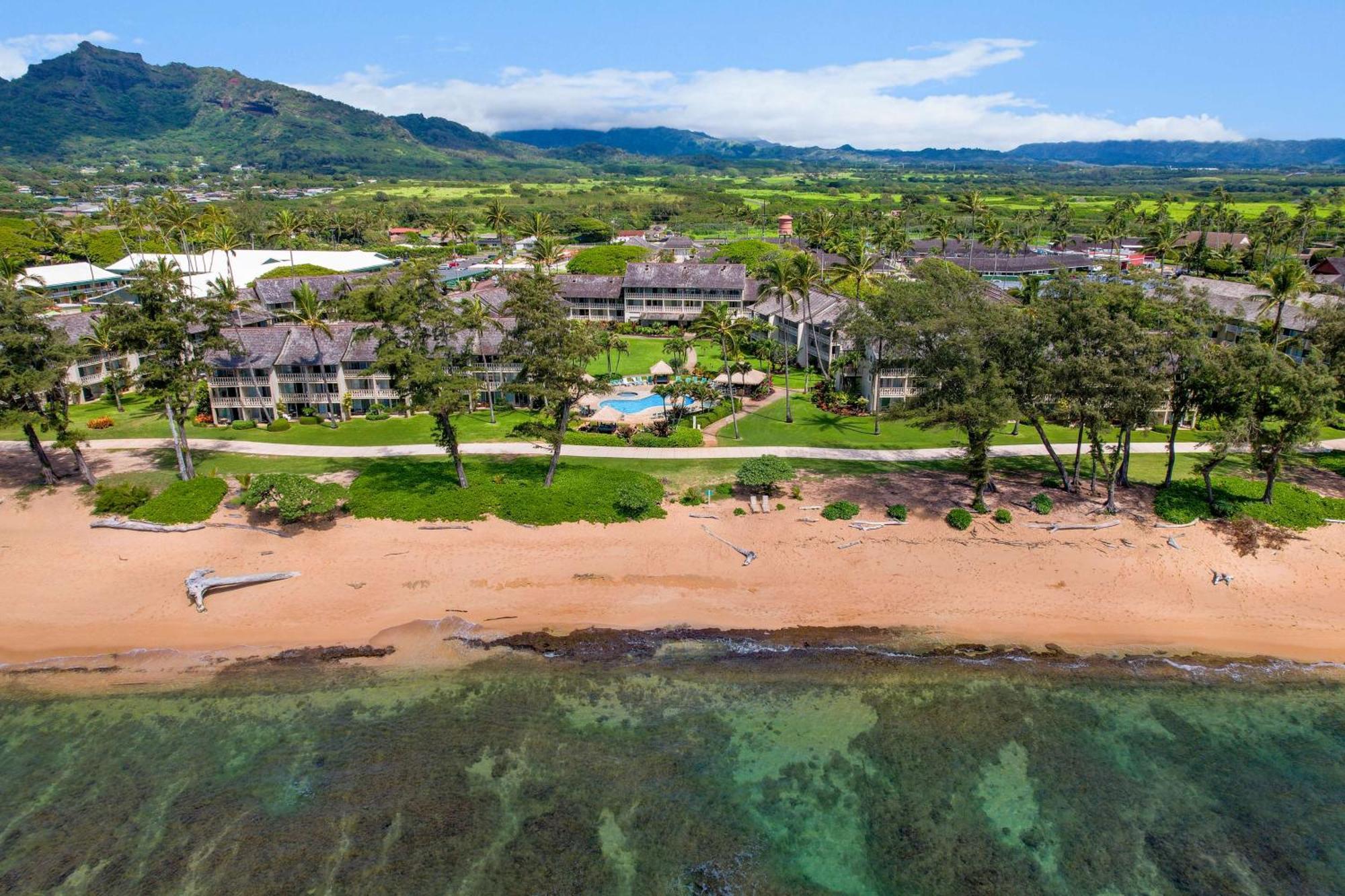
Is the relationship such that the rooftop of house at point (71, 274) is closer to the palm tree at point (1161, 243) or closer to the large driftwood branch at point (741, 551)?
the large driftwood branch at point (741, 551)

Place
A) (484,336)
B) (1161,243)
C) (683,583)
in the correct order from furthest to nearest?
1. (1161,243)
2. (484,336)
3. (683,583)

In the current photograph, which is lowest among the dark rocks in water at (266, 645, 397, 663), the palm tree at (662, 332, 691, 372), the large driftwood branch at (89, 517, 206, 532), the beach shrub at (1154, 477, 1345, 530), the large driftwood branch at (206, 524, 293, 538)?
the dark rocks in water at (266, 645, 397, 663)

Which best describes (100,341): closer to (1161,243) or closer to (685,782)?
(685,782)

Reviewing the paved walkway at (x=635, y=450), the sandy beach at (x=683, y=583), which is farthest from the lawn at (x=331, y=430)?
the sandy beach at (x=683, y=583)

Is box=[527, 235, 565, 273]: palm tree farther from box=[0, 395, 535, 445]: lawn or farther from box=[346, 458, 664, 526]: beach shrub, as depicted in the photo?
box=[346, 458, 664, 526]: beach shrub

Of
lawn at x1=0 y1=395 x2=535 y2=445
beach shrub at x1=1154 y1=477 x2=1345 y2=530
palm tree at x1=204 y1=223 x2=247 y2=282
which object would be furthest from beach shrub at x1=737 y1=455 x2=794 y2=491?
palm tree at x1=204 y1=223 x2=247 y2=282

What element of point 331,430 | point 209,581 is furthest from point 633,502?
point 331,430

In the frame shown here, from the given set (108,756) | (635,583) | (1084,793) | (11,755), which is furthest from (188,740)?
(1084,793)
